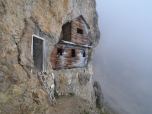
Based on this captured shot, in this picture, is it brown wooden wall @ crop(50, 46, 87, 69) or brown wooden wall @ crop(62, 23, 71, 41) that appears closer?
brown wooden wall @ crop(50, 46, 87, 69)

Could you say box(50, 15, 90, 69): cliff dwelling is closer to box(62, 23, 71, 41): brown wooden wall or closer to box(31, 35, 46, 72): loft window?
box(62, 23, 71, 41): brown wooden wall

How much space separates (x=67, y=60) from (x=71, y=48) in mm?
1738

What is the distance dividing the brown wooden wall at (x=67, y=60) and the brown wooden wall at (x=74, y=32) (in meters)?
1.27

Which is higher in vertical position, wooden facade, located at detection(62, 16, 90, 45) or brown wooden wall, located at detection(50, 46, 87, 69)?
wooden facade, located at detection(62, 16, 90, 45)

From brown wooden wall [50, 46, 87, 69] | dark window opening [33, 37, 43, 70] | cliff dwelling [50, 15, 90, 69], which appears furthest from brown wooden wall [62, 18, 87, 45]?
dark window opening [33, 37, 43, 70]

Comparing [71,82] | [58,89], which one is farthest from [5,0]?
[71,82]

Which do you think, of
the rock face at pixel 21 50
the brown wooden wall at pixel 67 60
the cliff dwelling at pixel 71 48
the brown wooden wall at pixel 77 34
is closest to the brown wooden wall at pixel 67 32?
the cliff dwelling at pixel 71 48

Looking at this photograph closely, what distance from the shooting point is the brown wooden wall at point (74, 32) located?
10.8m

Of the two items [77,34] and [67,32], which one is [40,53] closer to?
[67,32]

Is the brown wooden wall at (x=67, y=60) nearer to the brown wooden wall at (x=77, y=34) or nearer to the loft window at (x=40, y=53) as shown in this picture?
Result: the brown wooden wall at (x=77, y=34)

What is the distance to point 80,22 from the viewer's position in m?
11.9

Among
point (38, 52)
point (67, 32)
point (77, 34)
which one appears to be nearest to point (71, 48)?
point (77, 34)

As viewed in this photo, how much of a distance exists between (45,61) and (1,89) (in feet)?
11.5

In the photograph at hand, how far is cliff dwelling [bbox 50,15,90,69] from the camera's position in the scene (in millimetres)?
9516
